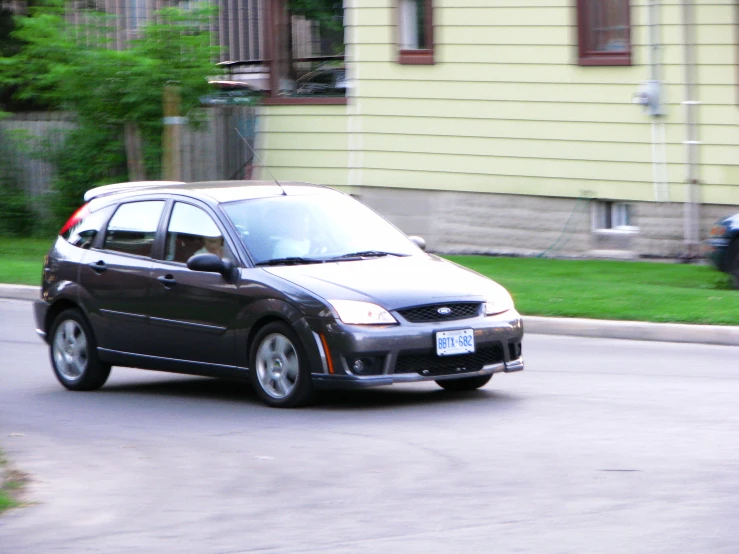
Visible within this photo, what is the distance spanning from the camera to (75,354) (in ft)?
37.2

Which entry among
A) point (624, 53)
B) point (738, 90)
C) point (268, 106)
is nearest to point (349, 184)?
point (268, 106)

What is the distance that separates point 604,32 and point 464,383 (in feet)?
33.2

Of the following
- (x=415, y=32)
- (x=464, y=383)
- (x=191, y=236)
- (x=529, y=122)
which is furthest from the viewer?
(x=415, y=32)

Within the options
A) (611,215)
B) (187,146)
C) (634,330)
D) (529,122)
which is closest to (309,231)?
(634,330)

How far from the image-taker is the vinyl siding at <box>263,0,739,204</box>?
18.4 metres

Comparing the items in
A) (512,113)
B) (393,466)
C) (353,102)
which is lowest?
Result: (393,466)

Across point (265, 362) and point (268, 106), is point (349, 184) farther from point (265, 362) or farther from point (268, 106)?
point (265, 362)

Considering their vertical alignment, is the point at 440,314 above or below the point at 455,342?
above

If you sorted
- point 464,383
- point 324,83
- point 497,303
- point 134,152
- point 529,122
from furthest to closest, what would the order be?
point 134,152, point 324,83, point 529,122, point 464,383, point 497,303

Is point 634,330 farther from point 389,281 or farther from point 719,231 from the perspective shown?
point 389,281

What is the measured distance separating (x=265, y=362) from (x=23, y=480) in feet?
7.78

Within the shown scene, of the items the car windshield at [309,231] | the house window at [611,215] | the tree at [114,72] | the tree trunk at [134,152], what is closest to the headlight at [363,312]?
the car windshield at [309,231]

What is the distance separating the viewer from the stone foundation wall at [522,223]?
62.5ft

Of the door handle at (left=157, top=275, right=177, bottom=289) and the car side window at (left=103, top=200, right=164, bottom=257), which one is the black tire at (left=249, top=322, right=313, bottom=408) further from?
the car side window at (left=103, top=200, right=164, bottom=257)
